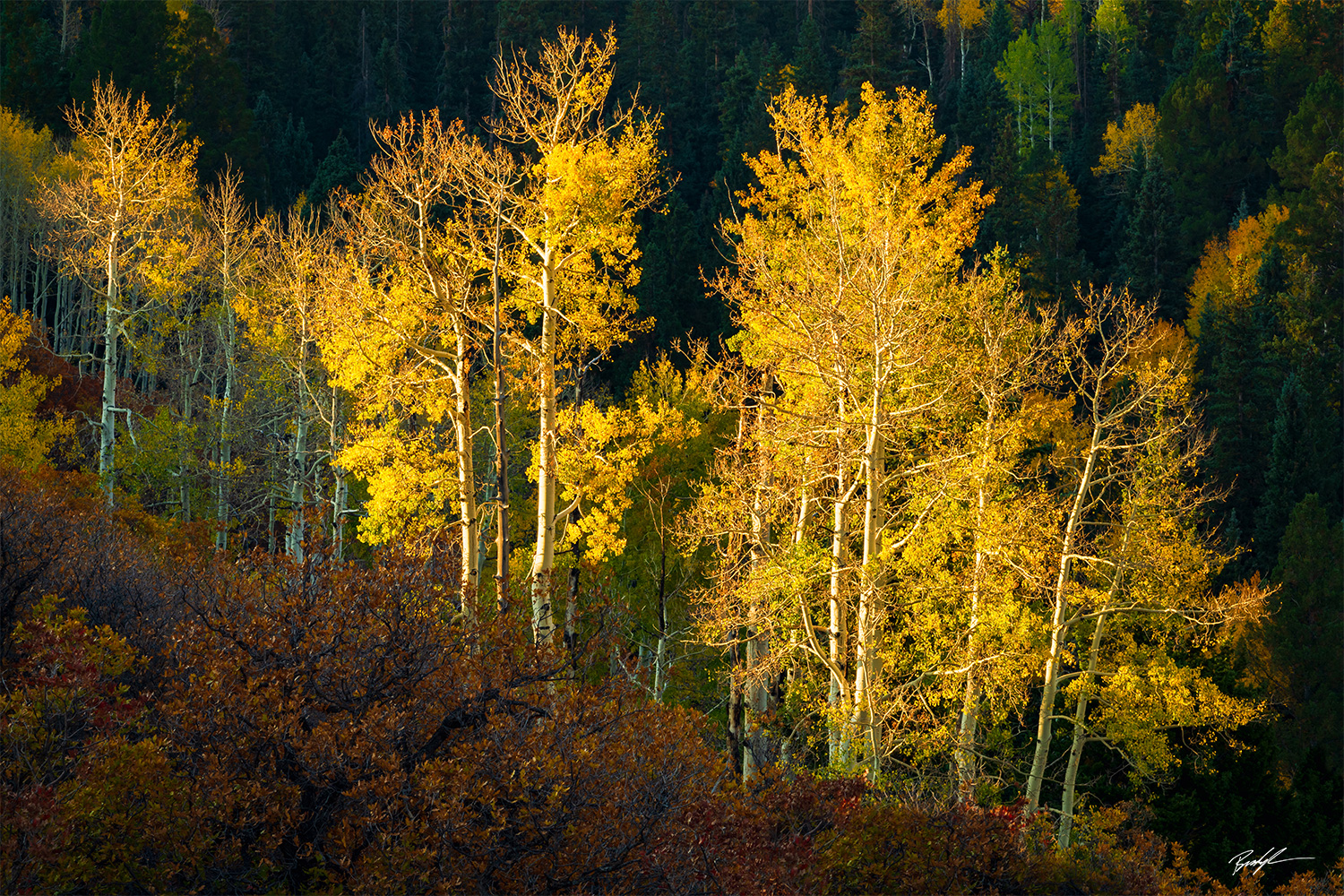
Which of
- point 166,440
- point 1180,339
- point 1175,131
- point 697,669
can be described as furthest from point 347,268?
point 1175,131

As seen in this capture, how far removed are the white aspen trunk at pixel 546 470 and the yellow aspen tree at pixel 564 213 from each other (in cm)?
2

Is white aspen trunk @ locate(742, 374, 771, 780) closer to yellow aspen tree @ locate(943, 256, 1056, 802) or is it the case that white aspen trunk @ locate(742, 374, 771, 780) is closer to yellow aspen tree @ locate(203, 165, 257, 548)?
yellow aspen tree @ locate(943, 256, 1056, 802)

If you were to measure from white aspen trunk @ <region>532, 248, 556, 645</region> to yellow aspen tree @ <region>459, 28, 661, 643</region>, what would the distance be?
0.07 feet

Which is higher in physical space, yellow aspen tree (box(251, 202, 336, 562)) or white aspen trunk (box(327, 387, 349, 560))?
yellow aspen tree (box(251, 202, 336, 562))

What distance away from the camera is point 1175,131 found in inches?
2482

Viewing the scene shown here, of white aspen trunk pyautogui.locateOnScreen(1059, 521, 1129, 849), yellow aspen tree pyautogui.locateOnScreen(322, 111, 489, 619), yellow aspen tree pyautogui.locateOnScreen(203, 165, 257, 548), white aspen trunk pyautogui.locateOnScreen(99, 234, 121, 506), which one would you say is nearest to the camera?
yellow aspen tree pyautogui.locateOnScreen(322, 111, 489, 619)

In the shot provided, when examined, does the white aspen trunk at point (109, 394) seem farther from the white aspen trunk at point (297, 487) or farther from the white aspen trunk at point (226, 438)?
the white aspen trunk at point (297, 487)

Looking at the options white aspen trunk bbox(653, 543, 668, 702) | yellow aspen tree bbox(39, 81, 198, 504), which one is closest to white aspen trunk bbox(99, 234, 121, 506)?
yellow aspen tree bbox(39, 81, 198, 504)

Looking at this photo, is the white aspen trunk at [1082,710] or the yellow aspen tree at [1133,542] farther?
the white aspen trunk at [1082,710]

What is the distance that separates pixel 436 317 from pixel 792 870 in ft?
43.0

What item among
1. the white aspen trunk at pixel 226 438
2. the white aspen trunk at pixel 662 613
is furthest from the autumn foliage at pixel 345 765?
the white aspen trunk at pixel 226 438

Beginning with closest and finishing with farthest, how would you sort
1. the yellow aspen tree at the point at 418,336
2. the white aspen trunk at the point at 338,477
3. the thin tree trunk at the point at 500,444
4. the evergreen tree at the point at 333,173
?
the thin tree trunk at the point at 500,444 < the yellow aspen tree at the point at 418,336 < the white aspen trunk at the point at 338,477 < the evergreen tree at the point at 333,173

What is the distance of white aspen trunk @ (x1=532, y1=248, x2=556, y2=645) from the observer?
1841 cm

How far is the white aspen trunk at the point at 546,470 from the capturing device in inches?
725
